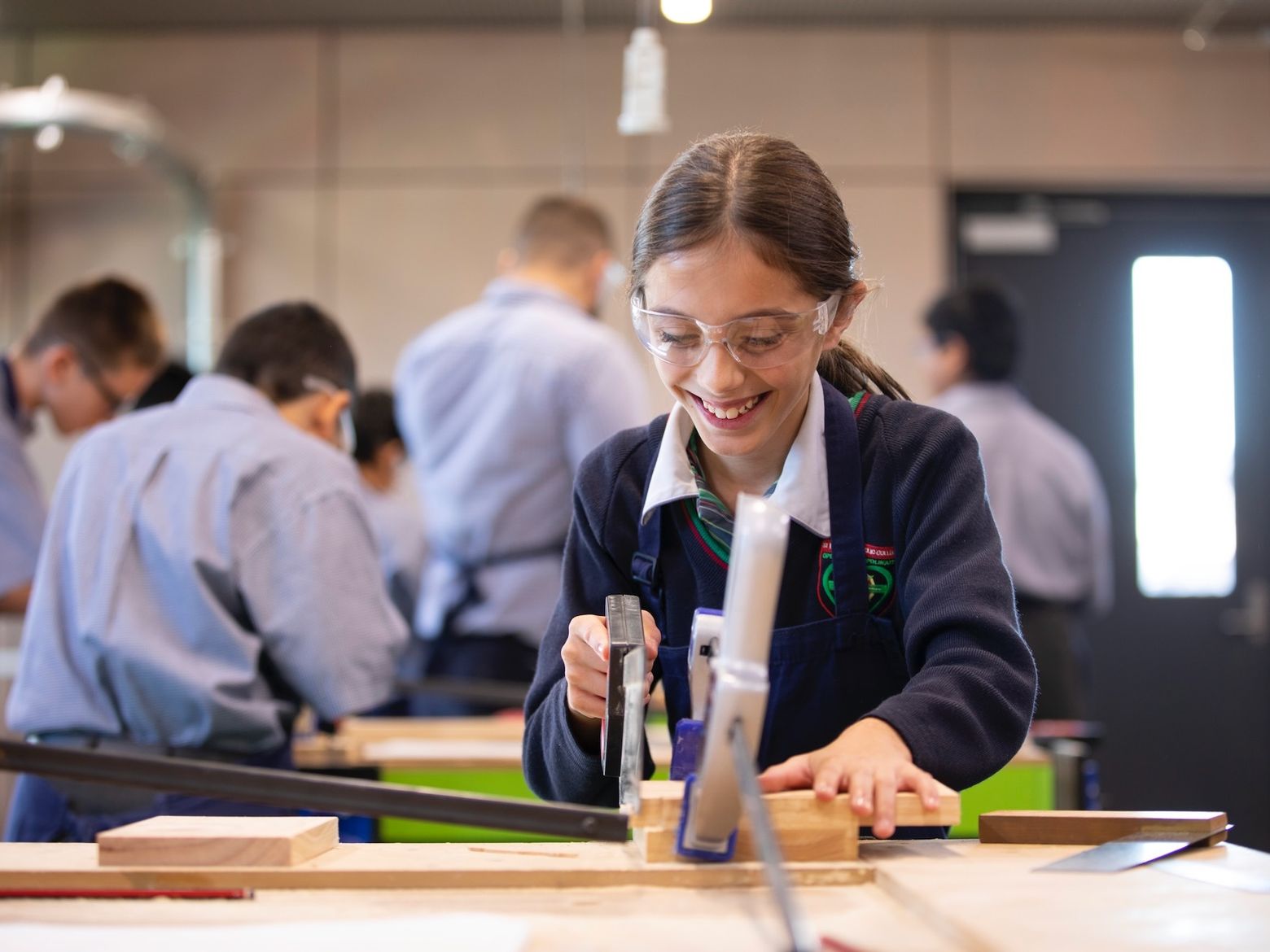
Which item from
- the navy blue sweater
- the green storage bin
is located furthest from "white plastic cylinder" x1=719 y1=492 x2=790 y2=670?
the green storage bin

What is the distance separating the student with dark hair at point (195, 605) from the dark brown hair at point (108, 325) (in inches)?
39.6

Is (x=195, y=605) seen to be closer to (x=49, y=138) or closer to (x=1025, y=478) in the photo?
(x=1025, y=478)

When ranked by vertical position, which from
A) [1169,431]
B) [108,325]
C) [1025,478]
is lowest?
[1025,478]

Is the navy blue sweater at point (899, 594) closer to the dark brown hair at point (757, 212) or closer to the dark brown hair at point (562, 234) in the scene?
the dark brown hair at point (757, 212)

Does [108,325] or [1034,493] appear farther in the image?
[1034,493]

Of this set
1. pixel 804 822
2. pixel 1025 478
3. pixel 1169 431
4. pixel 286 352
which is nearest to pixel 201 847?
pixel 804 822

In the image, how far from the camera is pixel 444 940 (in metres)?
0.85

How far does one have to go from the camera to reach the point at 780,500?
1.37 m

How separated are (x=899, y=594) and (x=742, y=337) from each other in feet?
1.00

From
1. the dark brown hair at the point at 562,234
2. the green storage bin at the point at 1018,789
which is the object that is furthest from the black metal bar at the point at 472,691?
the dark brown hair at the point at 562,234

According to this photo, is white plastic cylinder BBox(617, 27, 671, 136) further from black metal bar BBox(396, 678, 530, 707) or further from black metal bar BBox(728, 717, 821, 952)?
black metal bar BBox(728, 717, 821, 952)

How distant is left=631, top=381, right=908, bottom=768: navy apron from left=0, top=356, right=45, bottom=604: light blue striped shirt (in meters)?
2.27

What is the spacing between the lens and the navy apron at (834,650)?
1.35 meters

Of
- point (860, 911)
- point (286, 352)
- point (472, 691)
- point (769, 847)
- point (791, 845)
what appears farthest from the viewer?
point (472, 691)
